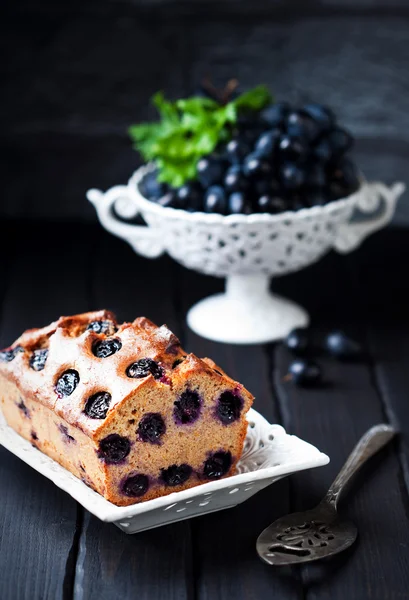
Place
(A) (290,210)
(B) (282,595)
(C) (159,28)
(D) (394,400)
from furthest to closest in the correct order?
(C) (159,28), (A) (290,210), (D) (394,400), (B) (282,595)

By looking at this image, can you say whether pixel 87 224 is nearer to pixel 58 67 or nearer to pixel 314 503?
pixel 58 67

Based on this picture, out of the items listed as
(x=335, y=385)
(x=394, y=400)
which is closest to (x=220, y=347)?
(x=335, y=385)

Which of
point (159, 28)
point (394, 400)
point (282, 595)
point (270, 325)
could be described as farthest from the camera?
point (159, 28)

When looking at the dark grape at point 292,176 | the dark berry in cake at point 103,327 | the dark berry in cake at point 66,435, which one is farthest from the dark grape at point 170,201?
the dark berry in cake at point 66,435

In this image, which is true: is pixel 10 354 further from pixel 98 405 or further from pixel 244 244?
pixel 244 244

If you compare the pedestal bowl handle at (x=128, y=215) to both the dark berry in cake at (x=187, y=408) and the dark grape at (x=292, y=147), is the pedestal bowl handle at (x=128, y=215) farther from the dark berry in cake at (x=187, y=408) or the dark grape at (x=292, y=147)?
the dark berry in cake at (x=187, y=408)

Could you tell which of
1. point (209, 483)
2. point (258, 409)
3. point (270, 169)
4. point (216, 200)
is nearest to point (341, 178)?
point (270, 169)

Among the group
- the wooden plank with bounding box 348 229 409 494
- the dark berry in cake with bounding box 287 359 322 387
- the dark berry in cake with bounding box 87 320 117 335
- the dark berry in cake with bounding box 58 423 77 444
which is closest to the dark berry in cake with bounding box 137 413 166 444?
the dark berry in cake with bounding box 58 423 77 444
